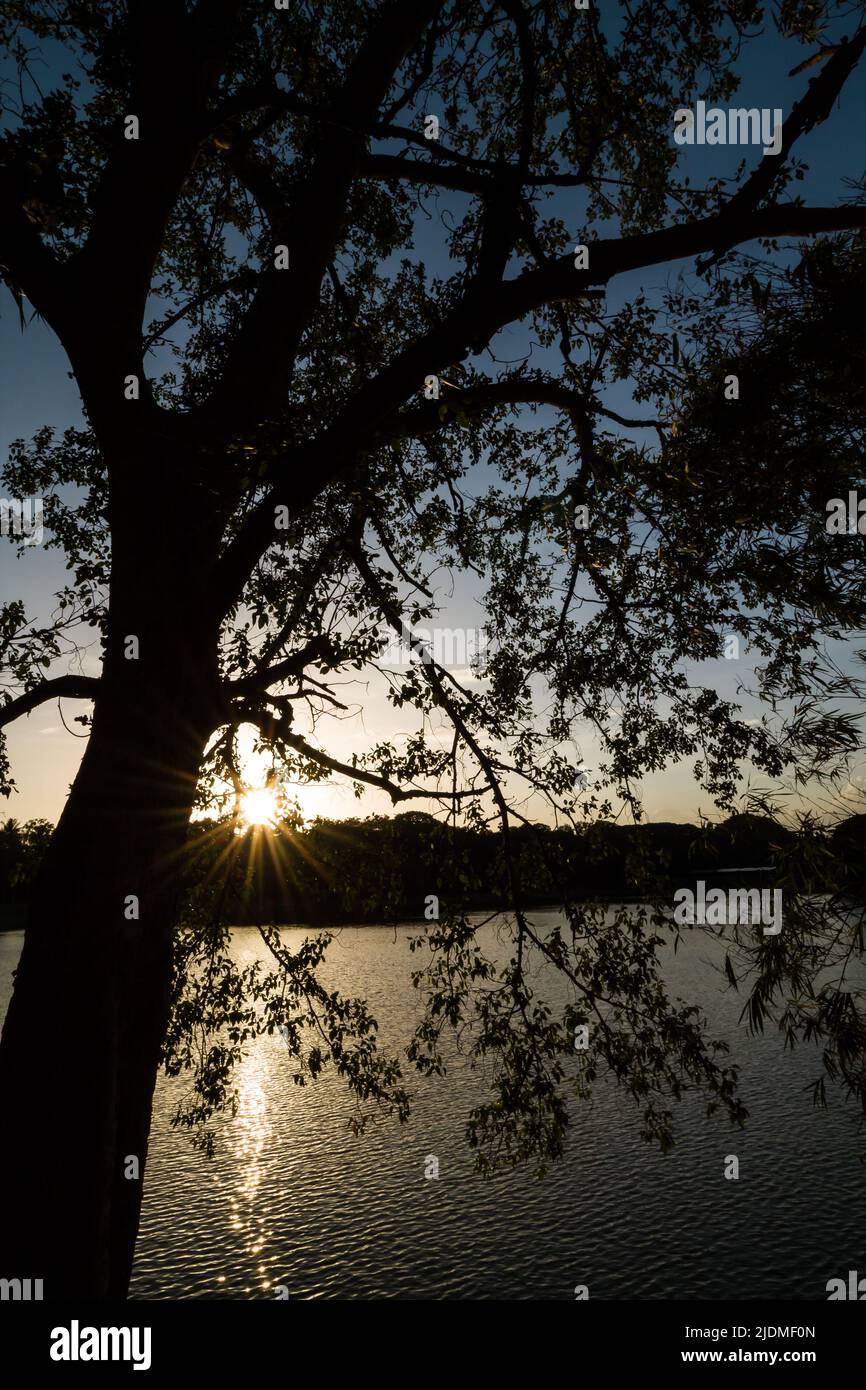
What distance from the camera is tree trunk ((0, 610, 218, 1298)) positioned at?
14.2ft

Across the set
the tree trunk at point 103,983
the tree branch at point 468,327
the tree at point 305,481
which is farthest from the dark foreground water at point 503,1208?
→ the tree branch at point 468,327

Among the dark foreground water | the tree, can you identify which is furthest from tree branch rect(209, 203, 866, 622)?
the dark foreground water

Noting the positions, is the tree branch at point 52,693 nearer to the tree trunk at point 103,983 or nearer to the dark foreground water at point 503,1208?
the tree trunk at point 103,983

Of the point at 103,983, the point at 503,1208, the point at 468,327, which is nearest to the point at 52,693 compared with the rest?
the point at 103,983

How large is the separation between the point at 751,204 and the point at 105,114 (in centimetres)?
661

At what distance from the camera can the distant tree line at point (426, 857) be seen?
761 cm

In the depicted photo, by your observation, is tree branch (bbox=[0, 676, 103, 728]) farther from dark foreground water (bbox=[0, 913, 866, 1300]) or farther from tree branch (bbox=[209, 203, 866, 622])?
dark foreground water (bbox=[0, 913, 866, 1300])

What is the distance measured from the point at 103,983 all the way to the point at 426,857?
4.83m

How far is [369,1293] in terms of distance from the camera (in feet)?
53.2

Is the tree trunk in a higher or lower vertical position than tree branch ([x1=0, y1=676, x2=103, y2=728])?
lower

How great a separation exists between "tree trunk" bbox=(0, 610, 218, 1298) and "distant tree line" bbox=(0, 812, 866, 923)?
8.84 feet

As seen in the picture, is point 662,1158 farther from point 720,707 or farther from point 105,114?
point 105,114

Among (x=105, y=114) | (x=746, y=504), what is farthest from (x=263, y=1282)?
(x=105, y=114)
